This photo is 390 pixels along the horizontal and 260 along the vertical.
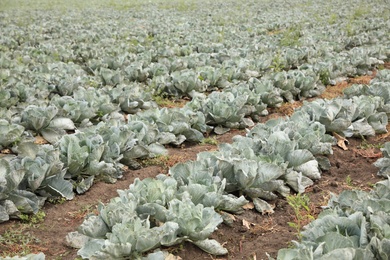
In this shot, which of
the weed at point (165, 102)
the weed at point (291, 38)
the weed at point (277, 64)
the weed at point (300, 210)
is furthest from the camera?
the weed at point (291, 38)

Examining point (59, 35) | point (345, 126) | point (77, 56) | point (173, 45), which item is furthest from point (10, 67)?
point (345, 126)

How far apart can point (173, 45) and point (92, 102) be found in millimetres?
6594

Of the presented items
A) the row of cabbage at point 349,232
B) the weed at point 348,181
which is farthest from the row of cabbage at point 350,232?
the weed at point 348,181

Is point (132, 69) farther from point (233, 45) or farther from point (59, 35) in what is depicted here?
point (59, 35)

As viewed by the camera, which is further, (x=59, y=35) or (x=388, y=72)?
(x=59, y=35)

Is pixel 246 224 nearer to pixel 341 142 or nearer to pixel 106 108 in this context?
pixel 341 142

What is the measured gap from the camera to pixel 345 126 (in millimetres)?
6016

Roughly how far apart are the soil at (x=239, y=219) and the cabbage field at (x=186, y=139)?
0.08 m

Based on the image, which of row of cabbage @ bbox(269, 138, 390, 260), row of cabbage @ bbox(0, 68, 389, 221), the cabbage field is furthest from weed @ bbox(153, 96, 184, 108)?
row of cabbage @ bbox(269, 138, 390, 260)

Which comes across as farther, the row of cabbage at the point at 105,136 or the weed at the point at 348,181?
the weed at the point at 348,181

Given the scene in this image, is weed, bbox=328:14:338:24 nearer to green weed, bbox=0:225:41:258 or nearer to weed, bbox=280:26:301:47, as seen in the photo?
weed, bbox=280:26:301:47

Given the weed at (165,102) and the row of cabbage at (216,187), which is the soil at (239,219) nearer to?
the row of cabbage at (216,187)

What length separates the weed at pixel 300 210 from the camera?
4.10 m

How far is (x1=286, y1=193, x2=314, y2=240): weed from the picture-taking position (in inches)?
161
